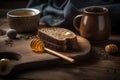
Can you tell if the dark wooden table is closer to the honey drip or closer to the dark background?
the honey drip

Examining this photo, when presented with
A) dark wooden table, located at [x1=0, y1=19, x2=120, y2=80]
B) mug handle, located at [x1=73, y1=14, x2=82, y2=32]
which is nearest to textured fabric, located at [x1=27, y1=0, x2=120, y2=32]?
mug handle, located at [x1=73, y1=14, x2=82, y2=32]

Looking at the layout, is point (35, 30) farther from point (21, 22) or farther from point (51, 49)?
point (51, 49)

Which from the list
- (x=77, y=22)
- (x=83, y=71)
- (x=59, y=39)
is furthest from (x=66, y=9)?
(x=83, y=71)

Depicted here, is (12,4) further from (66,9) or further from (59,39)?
(59,39)

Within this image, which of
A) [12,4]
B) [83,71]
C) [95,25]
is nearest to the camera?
[83,71]

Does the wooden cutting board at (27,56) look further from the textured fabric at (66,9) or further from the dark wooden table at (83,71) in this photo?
the textured fabric at (66,9)

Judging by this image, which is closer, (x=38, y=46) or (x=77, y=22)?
(x=38, y=46)
